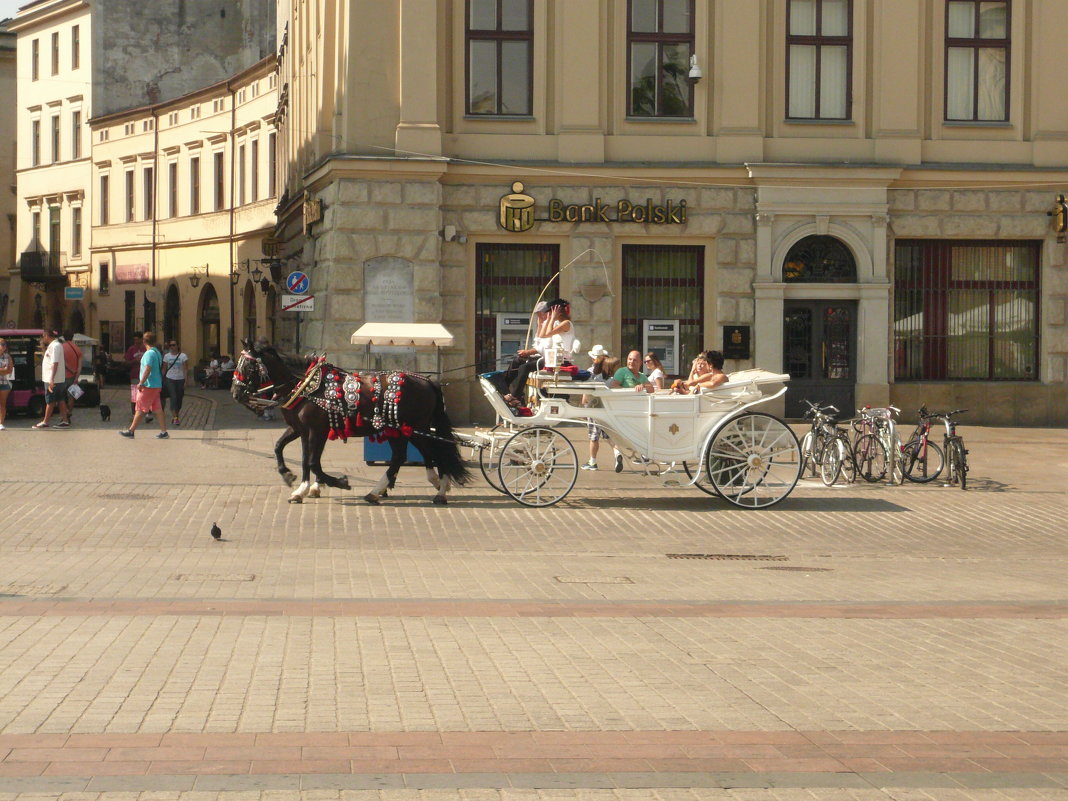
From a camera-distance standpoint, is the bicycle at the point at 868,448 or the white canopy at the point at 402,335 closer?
the bicycle at the point at 868,448

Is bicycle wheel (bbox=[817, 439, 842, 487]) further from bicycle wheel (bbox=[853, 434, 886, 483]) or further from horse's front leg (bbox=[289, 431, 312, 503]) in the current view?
horse's front leg (bbox=[289, 431, 312, 503])

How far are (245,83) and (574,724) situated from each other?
47.2 m

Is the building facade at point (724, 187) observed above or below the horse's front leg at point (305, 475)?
above

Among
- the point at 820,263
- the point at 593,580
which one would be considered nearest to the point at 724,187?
the point at 820,263

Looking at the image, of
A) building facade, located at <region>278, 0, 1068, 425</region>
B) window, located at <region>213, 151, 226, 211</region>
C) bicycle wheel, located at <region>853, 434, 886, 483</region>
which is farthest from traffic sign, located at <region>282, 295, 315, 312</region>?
window, located at <region>213, 151, 226, 211</region>

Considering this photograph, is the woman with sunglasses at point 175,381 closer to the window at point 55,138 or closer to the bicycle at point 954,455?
the bicycle at point 954,455

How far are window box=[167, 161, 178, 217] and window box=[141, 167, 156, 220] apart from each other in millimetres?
1372

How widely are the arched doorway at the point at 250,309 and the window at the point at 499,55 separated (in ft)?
75.6

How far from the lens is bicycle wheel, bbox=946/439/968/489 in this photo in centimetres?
1948

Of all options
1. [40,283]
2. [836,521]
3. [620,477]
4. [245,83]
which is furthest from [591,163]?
[40,283]

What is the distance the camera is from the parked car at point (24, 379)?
1225 inches

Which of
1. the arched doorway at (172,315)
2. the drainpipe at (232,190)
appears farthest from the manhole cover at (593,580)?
the arched doorway at (172,315)

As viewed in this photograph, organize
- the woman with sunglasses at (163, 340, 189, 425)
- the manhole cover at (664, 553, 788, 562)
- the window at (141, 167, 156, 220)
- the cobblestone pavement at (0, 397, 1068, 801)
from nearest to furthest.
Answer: the cobblestone pavement at (0, 397, 1068, 801) < the manhole cover at (664, 553, 788, 562) < the woman with sunglasses at (163, 340, 189, 425) < the window at (141, 167, 156, 220)

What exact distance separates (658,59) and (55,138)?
44.3m
